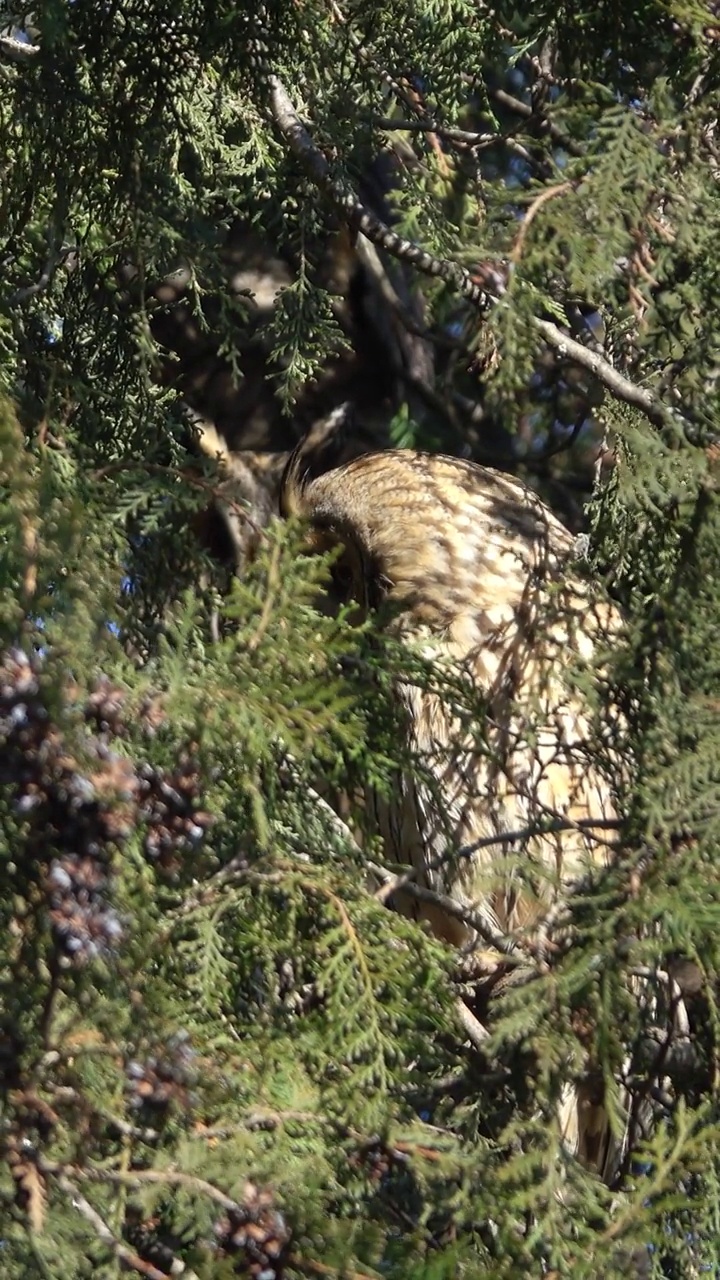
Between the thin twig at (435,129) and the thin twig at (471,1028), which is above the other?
the thin twig at (435,129)

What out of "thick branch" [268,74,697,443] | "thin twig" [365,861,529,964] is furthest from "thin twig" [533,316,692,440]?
"thin twig" [365,861,529,964]

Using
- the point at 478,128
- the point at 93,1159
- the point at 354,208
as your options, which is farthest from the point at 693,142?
the point at 478,128

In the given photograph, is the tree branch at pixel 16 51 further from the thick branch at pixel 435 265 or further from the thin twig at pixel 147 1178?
the thin twig at pixel 147 1178

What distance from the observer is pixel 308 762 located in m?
1.50

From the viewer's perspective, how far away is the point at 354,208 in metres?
2.15

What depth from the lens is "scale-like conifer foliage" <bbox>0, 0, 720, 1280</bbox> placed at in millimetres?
1260

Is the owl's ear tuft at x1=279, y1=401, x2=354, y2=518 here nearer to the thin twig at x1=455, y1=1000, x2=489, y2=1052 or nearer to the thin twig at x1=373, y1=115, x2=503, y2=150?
the thin twig at x1=373, y1=115, x2=503, y2=150

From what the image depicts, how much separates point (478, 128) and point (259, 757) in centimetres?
323

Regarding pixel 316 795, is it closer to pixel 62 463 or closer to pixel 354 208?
pixel 62 463

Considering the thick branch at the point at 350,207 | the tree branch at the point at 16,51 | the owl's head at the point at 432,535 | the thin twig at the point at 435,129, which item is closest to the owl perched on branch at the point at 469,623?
the owl's head at the point at 432,535

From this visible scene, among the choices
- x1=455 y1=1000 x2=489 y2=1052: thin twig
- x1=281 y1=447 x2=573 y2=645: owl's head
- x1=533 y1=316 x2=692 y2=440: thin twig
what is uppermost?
x1=281 y1=447 x2=573 y2=645: owl's head

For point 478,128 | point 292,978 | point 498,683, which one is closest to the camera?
point 292,978

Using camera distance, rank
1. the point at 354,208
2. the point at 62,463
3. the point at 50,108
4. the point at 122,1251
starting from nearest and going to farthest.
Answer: the point at 122,1251 → the point at 62,463 → the point at 50,108 → the point at 354,208

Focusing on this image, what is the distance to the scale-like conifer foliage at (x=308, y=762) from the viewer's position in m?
1.26
